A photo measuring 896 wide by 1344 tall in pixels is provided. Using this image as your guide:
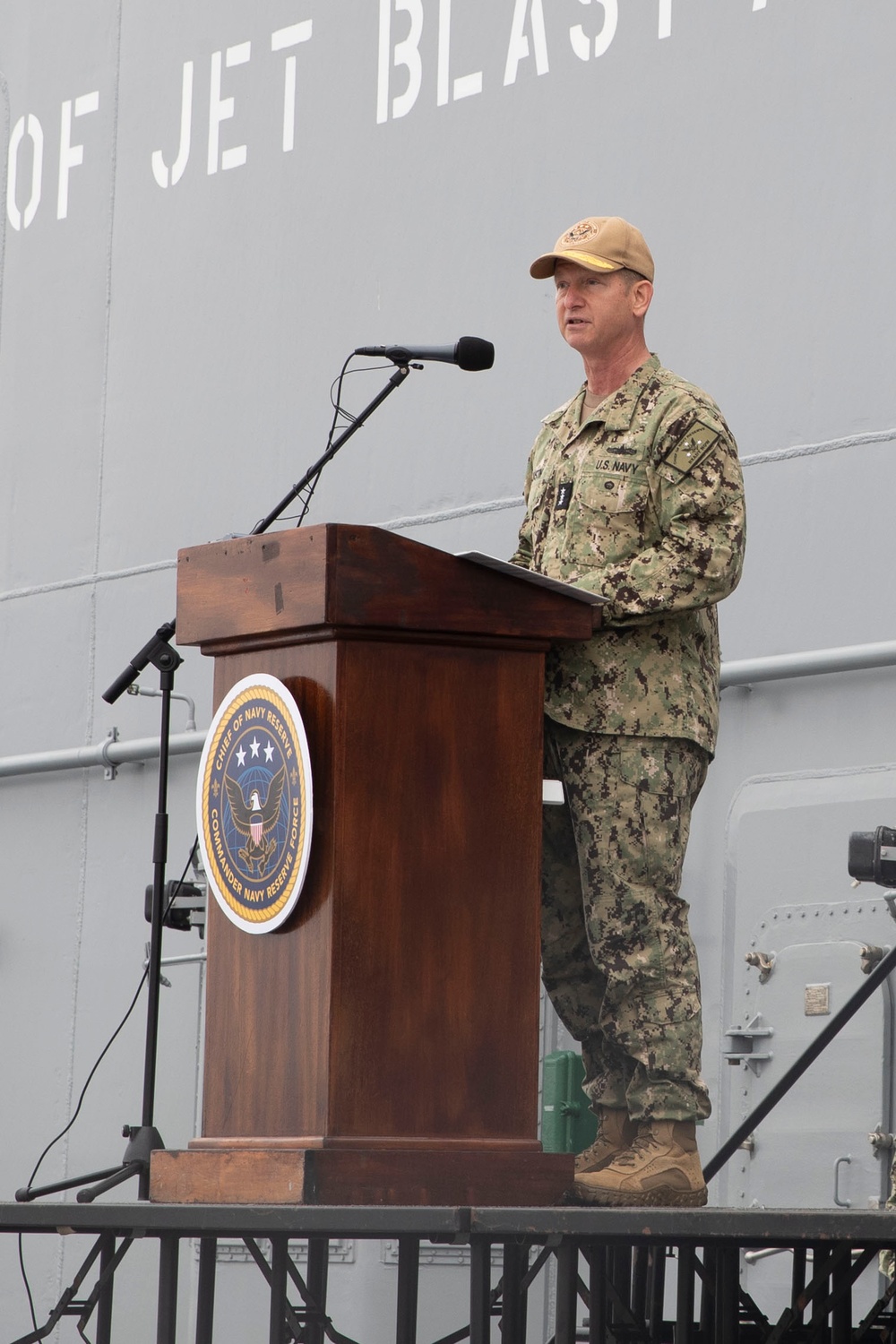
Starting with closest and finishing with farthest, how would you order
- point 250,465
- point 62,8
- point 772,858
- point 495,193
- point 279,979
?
point 279,979
point 772,858
point 495,193
point 250,465
point 62,8

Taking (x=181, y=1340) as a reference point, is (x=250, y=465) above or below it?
above

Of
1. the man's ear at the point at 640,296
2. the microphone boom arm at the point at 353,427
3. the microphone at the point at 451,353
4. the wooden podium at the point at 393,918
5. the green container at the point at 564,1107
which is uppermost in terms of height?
the microphone at the point at 451,353

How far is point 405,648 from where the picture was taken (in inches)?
107

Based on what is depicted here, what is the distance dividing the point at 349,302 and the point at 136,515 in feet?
3.29

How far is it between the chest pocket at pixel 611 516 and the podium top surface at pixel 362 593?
18 cm

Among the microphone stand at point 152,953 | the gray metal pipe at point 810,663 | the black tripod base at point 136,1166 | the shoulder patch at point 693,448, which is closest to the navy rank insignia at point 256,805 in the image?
the shoulder patch at point 693,448

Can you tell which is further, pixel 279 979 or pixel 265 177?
pixel 265 177

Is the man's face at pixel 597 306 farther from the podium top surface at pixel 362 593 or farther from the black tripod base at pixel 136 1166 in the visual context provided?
the black tripod base at pixel 136 1166

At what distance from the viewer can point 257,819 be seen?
9.07 feet

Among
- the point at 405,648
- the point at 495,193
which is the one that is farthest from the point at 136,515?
the point at 405,648

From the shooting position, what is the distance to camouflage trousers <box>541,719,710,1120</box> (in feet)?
9.41

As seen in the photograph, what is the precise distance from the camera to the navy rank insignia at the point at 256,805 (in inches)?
105

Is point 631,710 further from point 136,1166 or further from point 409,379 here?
point 409,379

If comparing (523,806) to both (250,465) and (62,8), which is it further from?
(62,8)
